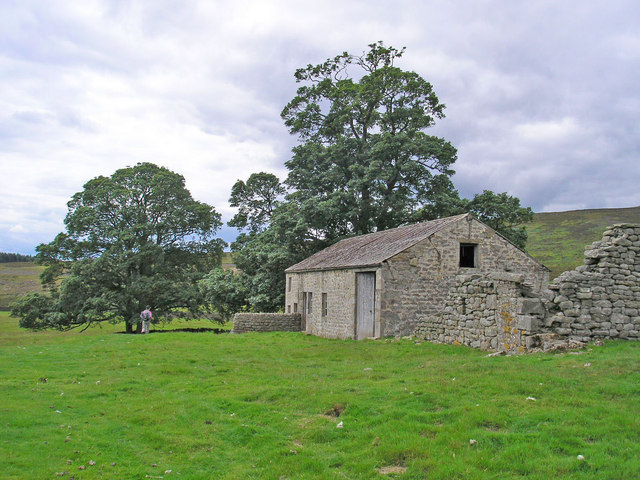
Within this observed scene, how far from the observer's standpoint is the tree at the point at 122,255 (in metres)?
34.0

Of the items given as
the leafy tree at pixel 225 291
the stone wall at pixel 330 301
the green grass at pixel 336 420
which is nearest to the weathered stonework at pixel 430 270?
the stone wall at pixel 330 301

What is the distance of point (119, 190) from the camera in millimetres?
35188

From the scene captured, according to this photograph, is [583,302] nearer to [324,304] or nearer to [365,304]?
[365,304]

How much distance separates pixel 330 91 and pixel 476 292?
1117 inches

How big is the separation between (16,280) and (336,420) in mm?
104776

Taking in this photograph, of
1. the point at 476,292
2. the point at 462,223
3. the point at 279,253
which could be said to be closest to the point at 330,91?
the point at 279,253

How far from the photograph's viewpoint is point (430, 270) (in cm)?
2020

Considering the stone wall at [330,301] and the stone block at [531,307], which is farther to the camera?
the stone wall at [330,301]

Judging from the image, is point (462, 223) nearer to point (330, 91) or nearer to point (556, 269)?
point (330, 91)

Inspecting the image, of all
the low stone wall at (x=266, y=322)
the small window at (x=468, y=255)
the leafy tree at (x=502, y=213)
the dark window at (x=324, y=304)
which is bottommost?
the low stone wall at (x=266, y=322)

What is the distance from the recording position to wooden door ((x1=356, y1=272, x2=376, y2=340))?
20191 mm

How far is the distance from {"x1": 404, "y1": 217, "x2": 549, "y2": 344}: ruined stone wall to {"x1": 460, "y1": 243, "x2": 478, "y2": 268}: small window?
20 cm

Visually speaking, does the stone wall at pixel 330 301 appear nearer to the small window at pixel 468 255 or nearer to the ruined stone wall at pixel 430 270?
the ruined stone wall at pixel 430 270

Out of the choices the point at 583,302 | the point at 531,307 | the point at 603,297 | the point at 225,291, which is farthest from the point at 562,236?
the point at 531,307
